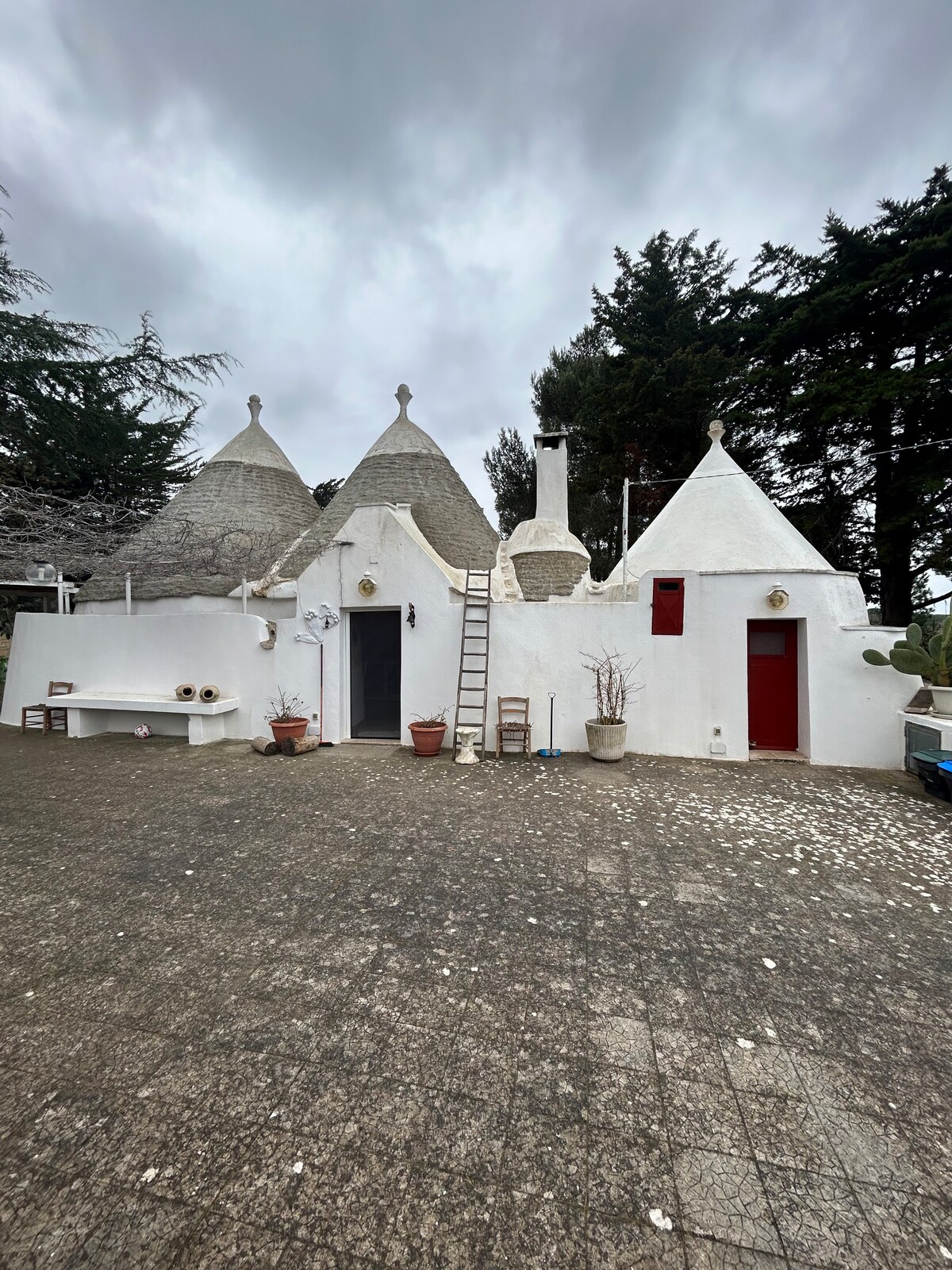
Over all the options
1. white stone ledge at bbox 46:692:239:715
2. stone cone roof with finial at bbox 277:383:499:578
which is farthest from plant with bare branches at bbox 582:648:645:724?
white stone ledge at bbox 46:692:239:715

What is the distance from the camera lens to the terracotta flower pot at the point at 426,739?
6.96m

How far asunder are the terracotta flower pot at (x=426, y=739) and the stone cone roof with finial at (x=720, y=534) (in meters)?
3.90

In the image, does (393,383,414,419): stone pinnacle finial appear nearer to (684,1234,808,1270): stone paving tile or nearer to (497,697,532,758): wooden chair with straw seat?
(497,697,532,758): wooden chair with straw seat

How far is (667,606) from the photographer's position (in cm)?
691

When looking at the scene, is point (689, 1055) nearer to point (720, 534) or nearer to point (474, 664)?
point (474, 664)

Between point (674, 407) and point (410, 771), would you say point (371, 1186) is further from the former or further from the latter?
point (674, 407)

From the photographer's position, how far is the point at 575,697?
7.15 m

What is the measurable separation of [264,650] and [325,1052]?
6.82m

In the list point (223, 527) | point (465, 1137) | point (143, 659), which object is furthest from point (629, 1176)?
point (223, 527)

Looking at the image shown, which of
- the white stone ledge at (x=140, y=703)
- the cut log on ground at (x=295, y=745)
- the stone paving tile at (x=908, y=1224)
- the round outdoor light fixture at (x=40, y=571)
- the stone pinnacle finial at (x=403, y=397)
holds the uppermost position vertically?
the stone pinnacle finial at (x=403, y=397)

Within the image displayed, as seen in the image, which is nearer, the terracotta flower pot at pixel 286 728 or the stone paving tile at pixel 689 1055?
the stone paving tile at pixel 689 1055

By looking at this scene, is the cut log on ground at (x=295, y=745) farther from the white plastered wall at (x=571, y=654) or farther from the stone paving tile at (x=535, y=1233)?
the stone paving tile at (x=535, y=1233)

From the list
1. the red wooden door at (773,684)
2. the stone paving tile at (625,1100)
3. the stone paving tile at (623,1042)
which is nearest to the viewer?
the stone paving tile at (625,1100)

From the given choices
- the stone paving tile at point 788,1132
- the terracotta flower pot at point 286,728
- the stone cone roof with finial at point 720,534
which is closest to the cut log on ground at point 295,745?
the terracotta flower pot at point 286,728
